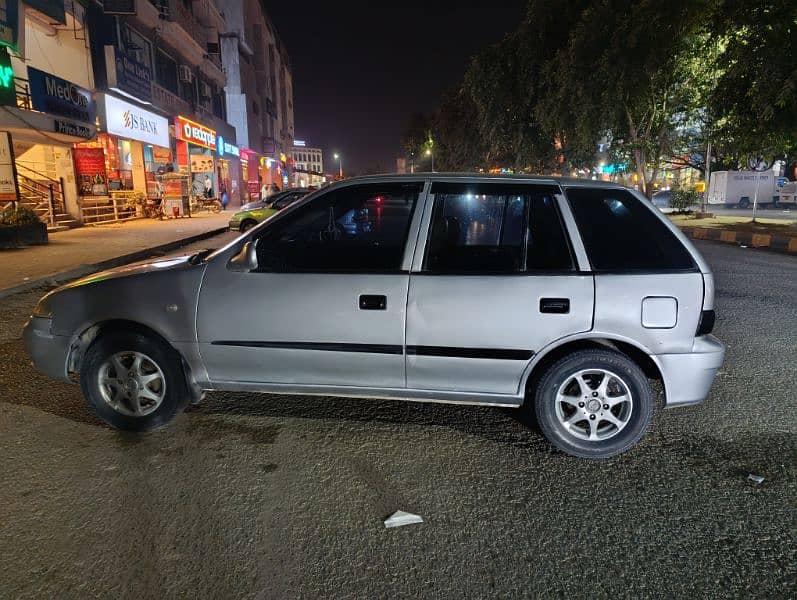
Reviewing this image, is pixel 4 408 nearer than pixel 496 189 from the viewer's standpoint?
No

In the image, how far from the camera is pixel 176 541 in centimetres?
270

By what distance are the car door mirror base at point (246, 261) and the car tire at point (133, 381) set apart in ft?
2.43

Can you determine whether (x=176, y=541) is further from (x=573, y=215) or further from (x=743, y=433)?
(x=743, y=433)

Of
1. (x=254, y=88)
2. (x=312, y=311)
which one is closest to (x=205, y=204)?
(x=312, y=311)

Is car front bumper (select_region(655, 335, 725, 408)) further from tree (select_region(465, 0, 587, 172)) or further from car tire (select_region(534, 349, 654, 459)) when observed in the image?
tree (select_region(465, 0, 587, 172))

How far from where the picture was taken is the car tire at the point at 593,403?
136 inches

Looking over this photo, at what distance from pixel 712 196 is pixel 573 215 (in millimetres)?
46563

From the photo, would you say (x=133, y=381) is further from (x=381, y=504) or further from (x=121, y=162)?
(x=121, y=162)

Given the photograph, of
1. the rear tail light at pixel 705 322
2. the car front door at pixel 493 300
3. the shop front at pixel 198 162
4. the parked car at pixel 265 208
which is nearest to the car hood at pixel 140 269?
the car front door at pixel 493 300

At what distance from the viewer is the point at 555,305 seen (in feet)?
11.3

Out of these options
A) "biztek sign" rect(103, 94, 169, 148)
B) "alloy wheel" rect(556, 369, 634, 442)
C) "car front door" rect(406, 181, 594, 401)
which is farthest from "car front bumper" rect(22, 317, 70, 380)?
"biztek sign" rect(103, 94, 169, 148)

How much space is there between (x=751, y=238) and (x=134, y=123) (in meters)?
23.2

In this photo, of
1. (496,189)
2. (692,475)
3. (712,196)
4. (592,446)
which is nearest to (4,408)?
(496,189)

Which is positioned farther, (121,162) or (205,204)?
(205,204)
